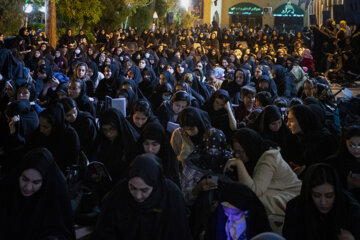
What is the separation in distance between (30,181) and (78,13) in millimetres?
21373

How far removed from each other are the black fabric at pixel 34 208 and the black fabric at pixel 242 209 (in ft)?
3.09

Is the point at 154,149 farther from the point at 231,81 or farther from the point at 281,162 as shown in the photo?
the point at 231,81

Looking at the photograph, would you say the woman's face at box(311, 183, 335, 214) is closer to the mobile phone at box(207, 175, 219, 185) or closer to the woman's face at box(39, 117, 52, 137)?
the mobile phone at box(207, 175, 219, 185)

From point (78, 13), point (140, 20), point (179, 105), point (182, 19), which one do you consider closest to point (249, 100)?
point (179, 105)

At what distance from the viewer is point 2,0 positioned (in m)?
19.9

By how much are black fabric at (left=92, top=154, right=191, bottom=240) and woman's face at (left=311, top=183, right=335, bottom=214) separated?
0.81 m

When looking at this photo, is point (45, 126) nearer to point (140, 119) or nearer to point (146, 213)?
point (140, 119)

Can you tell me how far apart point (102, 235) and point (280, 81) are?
8.22 meters

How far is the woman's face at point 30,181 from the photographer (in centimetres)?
330

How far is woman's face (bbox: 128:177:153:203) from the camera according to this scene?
10.2ft

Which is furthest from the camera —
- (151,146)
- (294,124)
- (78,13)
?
(78,13)

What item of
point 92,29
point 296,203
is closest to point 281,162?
point 296,203

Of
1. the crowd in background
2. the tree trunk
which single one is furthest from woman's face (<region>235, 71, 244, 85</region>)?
the tree trunk

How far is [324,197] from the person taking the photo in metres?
3.16
